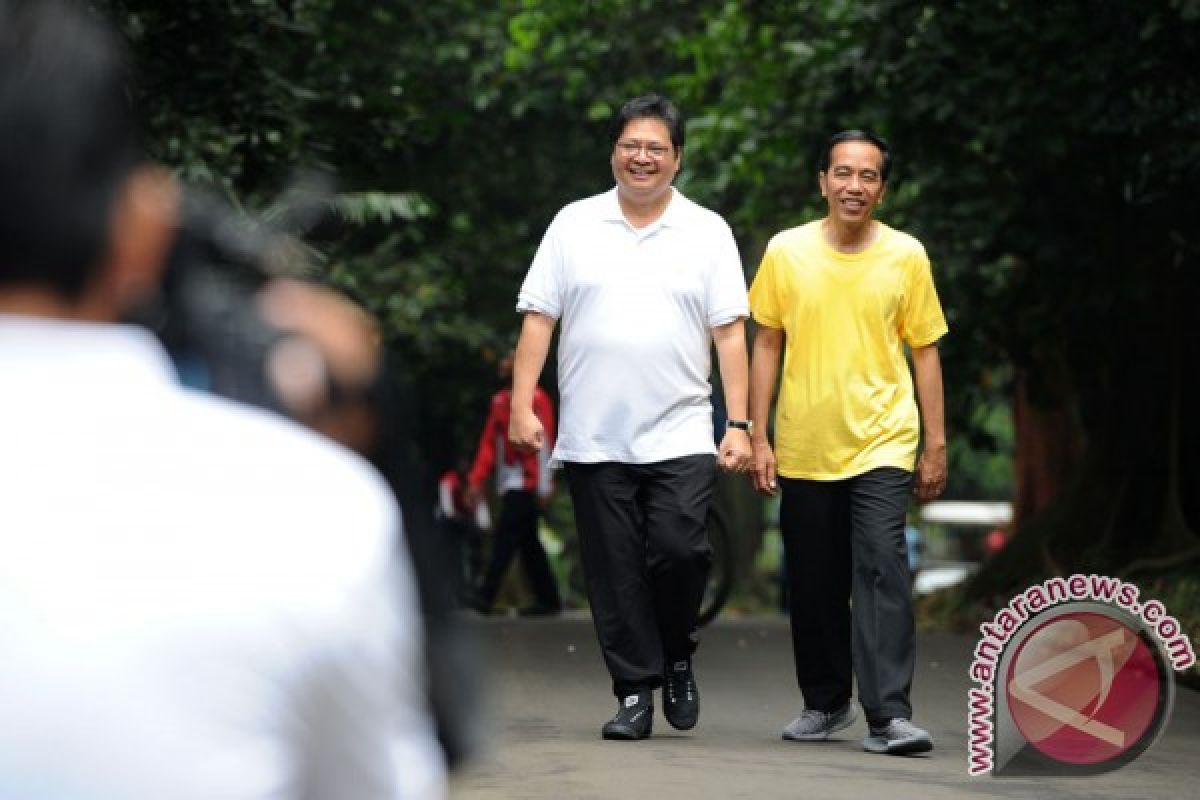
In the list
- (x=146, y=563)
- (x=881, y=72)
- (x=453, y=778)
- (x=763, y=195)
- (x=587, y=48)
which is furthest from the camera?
(x=587, y=48)

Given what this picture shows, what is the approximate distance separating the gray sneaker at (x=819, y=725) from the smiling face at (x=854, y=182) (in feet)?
5.05

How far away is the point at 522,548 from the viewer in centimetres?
1747

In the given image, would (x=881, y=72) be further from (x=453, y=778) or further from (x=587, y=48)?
(x=453, y=778)

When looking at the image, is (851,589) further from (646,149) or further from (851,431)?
(646,149)

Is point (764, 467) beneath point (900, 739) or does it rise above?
above

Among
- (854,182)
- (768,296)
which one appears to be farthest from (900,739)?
(854,182)

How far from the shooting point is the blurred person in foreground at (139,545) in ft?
5.72

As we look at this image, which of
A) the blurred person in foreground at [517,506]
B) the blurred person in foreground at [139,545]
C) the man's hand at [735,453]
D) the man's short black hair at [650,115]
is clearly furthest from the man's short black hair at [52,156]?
the blurred person in foreground at [517,506]

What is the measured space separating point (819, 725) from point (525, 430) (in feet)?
4.33

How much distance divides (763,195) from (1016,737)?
45.7ft

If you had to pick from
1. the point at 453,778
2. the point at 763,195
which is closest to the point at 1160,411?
the point at 763,195

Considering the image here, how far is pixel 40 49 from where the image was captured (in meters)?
1.82

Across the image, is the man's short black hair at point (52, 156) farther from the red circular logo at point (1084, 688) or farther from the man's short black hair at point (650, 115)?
the man's short black hair at point (650, 115)

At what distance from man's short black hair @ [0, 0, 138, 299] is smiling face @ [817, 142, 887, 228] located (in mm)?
6576
